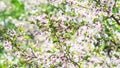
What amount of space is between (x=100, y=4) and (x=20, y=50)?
1.57 metres

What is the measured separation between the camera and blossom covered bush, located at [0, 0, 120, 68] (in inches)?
277

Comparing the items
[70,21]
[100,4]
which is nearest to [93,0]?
[100,4]

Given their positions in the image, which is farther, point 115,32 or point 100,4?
point 115,32

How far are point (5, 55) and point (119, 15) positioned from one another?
217cm

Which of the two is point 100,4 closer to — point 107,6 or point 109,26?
point 107,6

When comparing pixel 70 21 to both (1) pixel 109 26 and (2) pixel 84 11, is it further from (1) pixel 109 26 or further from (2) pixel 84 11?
(1) pixel 109 26

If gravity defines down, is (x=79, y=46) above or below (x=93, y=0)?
below

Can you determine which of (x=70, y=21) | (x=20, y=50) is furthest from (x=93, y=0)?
(x=20, y=50)

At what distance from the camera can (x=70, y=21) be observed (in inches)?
284

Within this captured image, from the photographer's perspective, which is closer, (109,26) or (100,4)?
(100,4)

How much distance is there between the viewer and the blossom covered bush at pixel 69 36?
704 centimetres

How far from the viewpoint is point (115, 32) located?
7371mm

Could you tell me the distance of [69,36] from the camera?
23.2 ft

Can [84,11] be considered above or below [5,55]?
above
